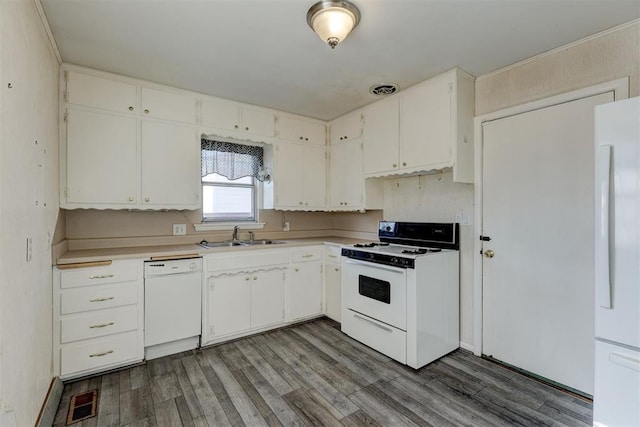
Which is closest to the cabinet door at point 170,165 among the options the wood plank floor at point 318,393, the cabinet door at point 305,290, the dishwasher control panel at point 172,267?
the dishwasher control panel at point 172,267

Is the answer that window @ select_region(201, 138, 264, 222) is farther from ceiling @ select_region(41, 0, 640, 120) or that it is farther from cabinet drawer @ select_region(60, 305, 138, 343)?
cabinet drawer @ select_region(60, 305, 138, 343)

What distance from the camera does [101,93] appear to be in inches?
103

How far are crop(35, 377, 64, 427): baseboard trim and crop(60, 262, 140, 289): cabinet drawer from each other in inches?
26.5

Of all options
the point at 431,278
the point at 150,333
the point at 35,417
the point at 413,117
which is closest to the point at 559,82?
the point at 413,117

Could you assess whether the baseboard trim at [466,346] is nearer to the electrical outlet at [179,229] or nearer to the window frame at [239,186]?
the window frame at [239,186]

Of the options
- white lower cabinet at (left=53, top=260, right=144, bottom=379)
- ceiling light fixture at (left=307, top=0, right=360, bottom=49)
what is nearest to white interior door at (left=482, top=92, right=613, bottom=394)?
ceiling light fixture at (left=307, top=0, right=360, bottom=49)

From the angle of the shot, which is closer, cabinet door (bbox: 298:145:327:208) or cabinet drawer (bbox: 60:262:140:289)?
cabinet drawer (bbox: 60:262:140:289)

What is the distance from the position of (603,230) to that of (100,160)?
3.55 meters

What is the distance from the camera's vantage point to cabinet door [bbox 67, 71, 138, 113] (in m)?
2.50

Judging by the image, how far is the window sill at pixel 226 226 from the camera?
3.44 meters

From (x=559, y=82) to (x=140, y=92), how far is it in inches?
139

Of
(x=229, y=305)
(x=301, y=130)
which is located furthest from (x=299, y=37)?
(x=229, y=305)

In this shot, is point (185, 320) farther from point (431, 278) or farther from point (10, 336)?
point (431, 278)

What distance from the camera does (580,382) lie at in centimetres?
215
